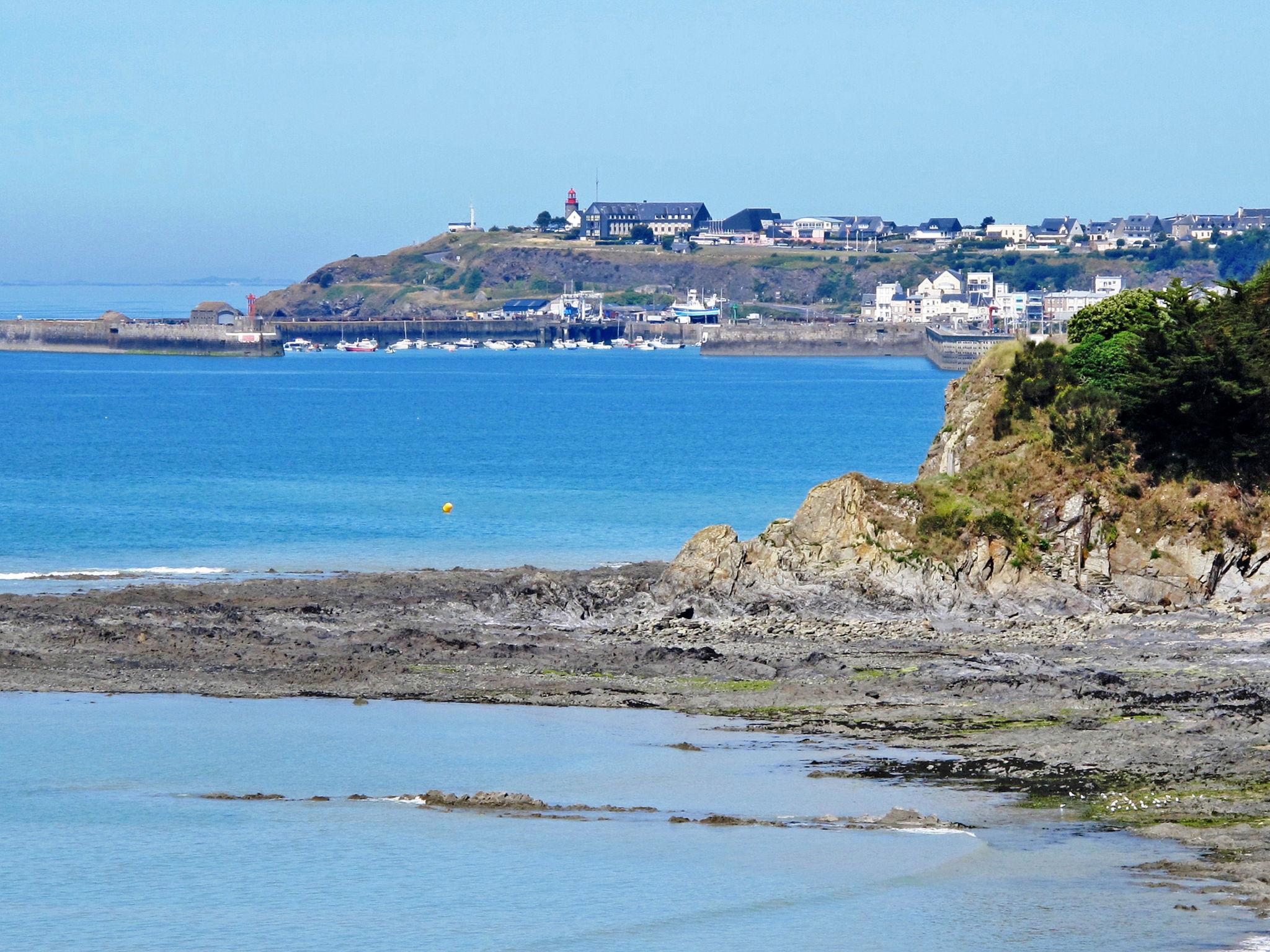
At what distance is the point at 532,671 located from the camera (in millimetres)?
27625

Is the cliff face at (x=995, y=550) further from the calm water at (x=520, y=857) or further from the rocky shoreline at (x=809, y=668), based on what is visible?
the calm water at (x=520, y=857)

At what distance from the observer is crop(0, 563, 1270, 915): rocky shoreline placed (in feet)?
68.1

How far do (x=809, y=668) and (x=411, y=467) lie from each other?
4447 cm

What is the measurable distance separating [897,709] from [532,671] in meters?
6.24

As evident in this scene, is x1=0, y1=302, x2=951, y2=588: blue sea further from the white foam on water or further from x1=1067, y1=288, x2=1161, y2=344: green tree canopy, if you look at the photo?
x1=1067, y1=288, x2=1161, y2=344: green tree canopy

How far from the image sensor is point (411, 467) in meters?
69.9

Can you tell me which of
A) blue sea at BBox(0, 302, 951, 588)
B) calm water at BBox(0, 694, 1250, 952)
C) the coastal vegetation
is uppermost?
the coastal vegetation

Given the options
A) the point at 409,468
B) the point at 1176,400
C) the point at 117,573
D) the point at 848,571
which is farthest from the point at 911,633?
the point at 409,468

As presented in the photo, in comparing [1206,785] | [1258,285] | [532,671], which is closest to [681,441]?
[1258,285]

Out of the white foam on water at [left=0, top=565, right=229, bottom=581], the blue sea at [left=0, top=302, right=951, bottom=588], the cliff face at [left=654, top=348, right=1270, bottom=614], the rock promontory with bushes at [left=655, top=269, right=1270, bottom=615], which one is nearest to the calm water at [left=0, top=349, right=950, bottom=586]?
the blue sea at [left=0, top=302, right=951, bottom=588]

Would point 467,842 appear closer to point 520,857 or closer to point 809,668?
point 520,857

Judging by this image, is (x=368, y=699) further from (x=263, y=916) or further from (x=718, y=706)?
(x=263, y=916)

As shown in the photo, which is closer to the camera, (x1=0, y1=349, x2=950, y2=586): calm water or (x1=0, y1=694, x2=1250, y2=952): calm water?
(x1=0, y1=694, x2=1250, y2=952): calm water

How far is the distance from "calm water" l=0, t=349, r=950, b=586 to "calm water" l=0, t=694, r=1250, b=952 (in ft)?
59.3
